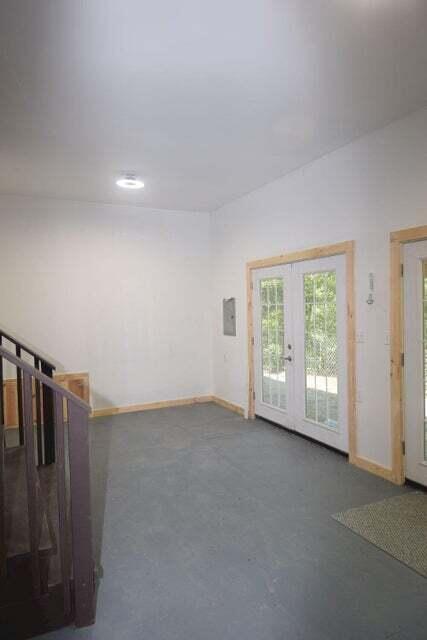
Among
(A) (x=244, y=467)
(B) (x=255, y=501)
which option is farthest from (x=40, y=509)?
(A) (x=244, y=467)

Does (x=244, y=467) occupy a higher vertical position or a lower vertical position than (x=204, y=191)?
lower

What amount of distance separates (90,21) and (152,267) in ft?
13.1

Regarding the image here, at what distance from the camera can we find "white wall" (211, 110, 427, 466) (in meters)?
3.20

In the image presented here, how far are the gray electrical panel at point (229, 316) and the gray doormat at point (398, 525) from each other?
10.5 ft

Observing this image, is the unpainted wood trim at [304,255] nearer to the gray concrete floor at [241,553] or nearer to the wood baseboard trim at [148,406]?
the gray concrete floor at [241,553]

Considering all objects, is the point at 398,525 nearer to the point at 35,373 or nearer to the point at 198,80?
the point at 35,373

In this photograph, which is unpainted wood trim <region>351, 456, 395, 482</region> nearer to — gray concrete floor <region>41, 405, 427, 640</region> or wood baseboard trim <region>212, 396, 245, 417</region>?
gray concrete floor <region>41, 405, 427, 640</region>

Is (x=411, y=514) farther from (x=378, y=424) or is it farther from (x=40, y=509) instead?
(x=40, y=509)

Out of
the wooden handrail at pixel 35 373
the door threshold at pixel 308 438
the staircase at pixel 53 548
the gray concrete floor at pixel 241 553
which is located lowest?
the gray concrete floor at pixel 241 553

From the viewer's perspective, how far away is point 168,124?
3.28 m

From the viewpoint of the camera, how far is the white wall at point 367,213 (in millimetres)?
3195

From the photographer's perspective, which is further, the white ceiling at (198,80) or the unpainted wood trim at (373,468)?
the unpainted wood trim at (373,468)

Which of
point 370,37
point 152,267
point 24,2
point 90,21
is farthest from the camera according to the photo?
point 152,267

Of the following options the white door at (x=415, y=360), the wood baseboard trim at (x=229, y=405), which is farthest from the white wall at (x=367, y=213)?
the wood baseboard trim at (x=229, y=405)
